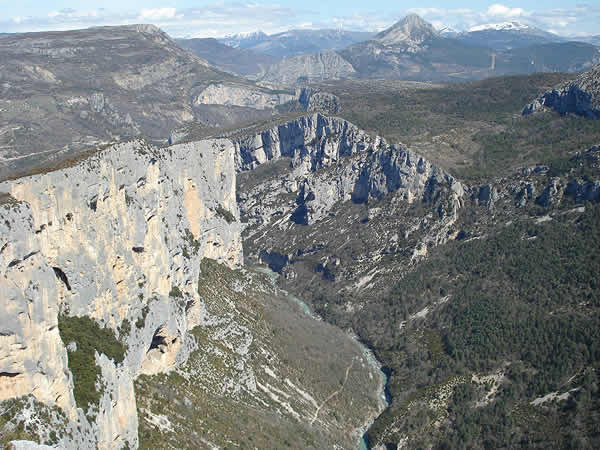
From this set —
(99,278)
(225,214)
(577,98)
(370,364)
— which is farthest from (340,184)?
(99,278)

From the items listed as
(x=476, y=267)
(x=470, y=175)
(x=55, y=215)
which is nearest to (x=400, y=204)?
(x=470, y=175)

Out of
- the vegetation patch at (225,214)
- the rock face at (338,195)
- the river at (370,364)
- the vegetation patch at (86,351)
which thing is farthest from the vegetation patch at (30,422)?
the rock face at (338,195)

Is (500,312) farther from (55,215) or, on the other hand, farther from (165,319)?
(55,215)

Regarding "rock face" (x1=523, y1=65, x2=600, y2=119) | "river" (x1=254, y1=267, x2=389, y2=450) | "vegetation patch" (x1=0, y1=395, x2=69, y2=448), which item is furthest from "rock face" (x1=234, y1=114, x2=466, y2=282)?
"vegetation patch" (x1=0, y1=395, x2=69, y2=448)

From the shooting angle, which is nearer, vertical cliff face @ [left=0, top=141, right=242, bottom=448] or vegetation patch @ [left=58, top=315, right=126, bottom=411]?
vertical cliff face @ [left=0, top=141, right=242, bottom=448]

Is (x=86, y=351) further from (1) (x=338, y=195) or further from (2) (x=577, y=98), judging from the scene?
(2) (x=577, y=98)

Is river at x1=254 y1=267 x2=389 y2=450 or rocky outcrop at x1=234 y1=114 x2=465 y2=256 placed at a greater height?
rocky outcrop at x1=234 y1=114 x2=465 y2=256

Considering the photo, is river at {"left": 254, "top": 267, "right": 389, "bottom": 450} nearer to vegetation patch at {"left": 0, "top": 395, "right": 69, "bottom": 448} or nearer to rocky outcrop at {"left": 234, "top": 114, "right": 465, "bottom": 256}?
rocky outcrop at {"left": 234, "top": 114, "right": 465, "bottom": 256}
